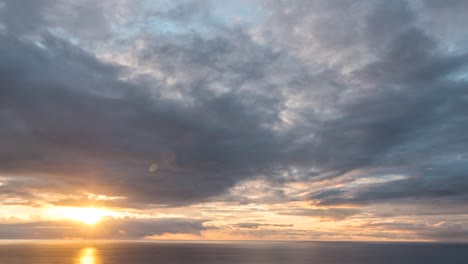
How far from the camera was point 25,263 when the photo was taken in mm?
193000

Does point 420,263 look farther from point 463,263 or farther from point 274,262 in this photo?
point 274,262

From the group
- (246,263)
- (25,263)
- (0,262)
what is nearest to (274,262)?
(246,263)

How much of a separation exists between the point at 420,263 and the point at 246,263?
9424 cm

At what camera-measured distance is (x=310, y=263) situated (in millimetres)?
199625

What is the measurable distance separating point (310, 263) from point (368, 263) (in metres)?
31.3

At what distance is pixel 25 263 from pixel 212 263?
100m

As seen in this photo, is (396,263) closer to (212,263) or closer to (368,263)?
(368,263)

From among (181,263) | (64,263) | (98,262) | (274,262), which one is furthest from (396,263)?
(64,263)

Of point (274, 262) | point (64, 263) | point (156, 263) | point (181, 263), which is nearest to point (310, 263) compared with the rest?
point (274, 262)

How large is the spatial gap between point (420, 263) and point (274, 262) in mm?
78683

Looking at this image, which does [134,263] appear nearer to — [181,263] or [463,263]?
[181,263]

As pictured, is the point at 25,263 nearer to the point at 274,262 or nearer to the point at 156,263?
the point at 156,263

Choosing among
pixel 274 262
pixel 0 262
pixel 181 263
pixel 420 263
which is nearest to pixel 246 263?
pixel 274 262

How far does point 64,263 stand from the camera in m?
192
